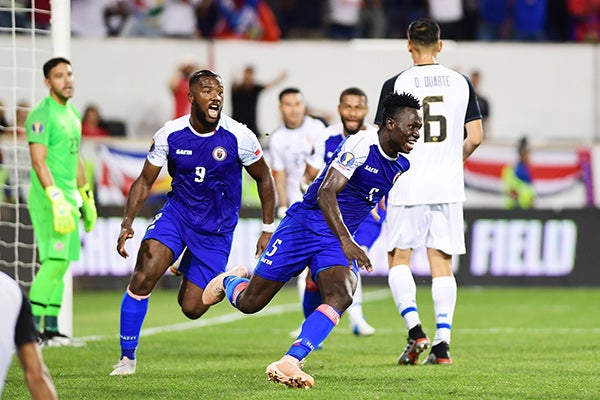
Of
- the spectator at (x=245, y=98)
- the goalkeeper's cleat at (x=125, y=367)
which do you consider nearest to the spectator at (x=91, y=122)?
the spectator at (x=245, y=98)

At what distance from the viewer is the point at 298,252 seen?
27.5 feet

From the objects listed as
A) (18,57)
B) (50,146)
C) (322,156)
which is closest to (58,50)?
(50,146)

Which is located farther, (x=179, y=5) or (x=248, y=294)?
(x=179, y=5)

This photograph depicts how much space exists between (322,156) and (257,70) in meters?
10.3

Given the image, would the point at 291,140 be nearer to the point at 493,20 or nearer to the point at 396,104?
the point at 396,104

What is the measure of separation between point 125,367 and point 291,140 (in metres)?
5.20

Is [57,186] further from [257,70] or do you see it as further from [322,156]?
[257,70]

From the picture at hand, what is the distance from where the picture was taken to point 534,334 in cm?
1256

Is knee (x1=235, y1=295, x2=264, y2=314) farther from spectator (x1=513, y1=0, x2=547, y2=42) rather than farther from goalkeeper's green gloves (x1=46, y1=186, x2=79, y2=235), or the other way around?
spectator (x1=513, y1=0, x2=547, y2=42)

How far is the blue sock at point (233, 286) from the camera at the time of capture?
878cm

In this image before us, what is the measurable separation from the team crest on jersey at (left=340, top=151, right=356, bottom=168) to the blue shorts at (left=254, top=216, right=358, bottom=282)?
1.53ft

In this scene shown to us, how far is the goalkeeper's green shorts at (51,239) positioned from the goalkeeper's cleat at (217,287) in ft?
7.96

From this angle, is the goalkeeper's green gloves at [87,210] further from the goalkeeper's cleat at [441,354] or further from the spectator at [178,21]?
the spectator at [178,21]

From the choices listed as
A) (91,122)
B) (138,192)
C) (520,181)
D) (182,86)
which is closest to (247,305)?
(138,192)
